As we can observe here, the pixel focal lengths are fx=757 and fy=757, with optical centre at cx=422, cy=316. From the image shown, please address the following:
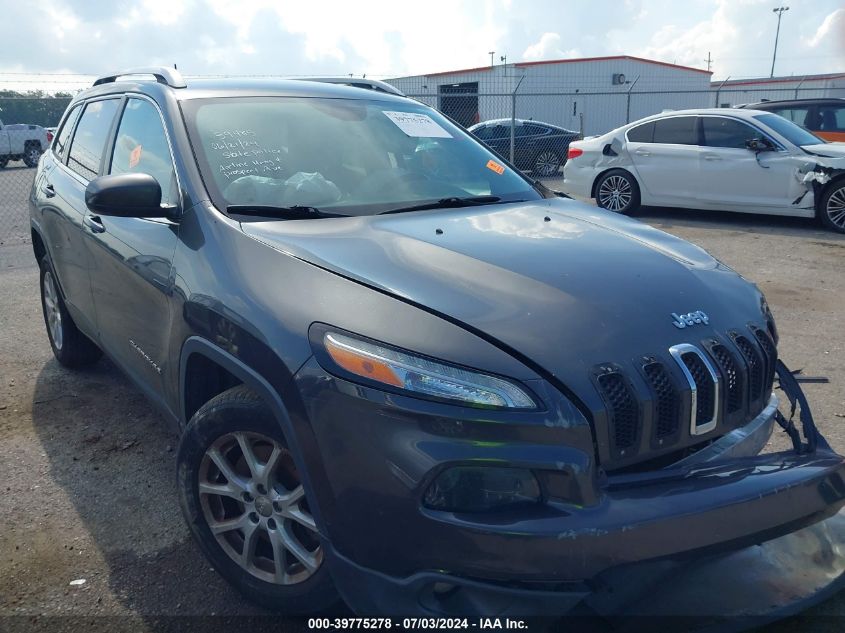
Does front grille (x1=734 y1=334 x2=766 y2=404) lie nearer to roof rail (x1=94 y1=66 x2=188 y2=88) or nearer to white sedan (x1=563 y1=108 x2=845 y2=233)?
roof rail (x1=94 y1=66 x2=188 y2=88)

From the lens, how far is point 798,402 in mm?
2578

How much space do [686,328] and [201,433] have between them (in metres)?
1.54

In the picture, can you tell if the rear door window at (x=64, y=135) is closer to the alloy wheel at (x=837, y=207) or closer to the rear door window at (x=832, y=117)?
the alloy wheel at (x=837, y=207)

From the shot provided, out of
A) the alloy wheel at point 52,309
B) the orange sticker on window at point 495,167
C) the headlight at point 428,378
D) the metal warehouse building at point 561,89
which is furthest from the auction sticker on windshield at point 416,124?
the metal warehouse building at point 561,89

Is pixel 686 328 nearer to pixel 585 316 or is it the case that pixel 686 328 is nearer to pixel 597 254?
pixel 585 316

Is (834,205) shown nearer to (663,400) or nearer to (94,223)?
(663,400)

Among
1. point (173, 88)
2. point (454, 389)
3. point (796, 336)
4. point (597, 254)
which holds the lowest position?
point (796, 336)

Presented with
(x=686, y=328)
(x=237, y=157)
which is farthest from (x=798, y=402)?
(x=237, y=157)

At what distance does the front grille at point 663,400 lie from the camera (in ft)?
6.63


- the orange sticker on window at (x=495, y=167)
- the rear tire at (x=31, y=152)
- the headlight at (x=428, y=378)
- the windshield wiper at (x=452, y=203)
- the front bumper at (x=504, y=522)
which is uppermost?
the orange sticker on window at (x=495, y=167)

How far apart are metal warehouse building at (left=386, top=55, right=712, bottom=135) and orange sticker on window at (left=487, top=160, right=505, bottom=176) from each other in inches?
884

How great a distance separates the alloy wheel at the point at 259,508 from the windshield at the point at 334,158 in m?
0.90

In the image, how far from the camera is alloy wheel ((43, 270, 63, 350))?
15.5 ft

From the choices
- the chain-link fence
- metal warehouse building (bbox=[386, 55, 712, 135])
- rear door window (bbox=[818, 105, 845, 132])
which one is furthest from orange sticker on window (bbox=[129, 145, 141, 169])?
metal warehouse building (bbox=[386, 55, 712, 135])
